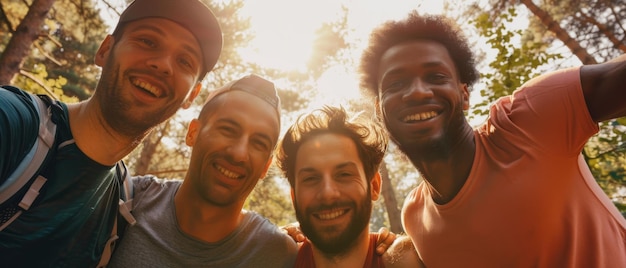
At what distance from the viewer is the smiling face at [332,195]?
286 cm

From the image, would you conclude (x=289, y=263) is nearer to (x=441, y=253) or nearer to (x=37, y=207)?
(x=441, y=253)

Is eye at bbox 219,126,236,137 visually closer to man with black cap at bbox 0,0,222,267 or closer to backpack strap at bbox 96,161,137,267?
man with black cap at bbox 0,0,222,267

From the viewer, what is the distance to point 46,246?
2.05 meters

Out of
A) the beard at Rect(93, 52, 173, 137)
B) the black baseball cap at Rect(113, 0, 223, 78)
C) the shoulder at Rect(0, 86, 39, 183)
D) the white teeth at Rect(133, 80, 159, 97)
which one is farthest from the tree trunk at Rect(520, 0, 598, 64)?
the shoulder at Rect(0, 86, 39, 183)

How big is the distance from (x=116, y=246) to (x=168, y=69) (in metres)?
1.40

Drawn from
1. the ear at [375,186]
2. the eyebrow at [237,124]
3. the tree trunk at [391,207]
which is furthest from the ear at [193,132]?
the tree trunk at [391,207]

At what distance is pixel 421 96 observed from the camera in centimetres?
250

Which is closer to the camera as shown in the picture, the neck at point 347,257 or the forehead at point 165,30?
the forehead at point 165,30

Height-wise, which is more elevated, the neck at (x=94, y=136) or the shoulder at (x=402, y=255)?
the neck at (x=94, y=136)

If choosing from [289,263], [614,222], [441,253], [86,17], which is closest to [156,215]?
[289,263]

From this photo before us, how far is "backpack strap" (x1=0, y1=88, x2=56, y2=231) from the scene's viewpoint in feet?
5.96

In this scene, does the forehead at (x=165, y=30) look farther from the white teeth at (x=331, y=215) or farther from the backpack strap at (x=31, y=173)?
the white teeth at (x=331, y=215)

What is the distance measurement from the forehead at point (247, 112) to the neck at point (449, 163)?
53.4 inches

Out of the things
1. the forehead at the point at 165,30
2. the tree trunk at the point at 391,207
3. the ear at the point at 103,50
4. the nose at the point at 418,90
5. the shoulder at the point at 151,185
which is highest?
the forehead at the point at 165,30
